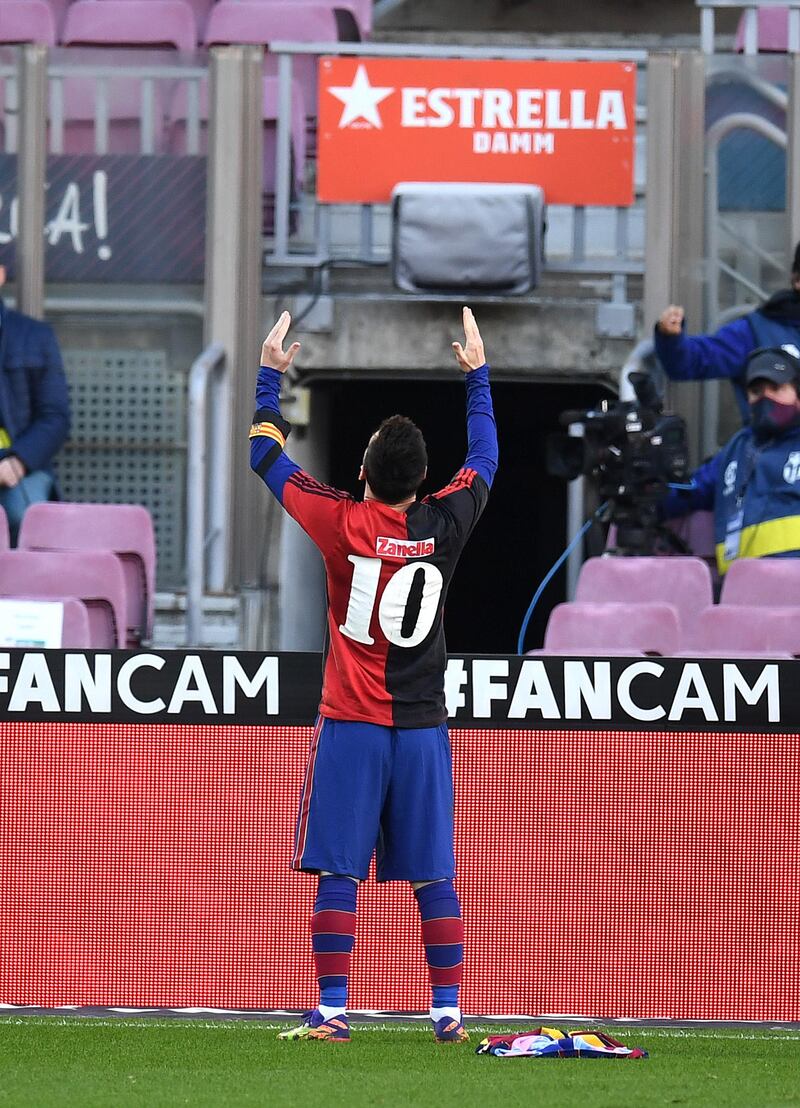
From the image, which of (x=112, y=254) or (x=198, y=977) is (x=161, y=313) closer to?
(x=112, y=254)

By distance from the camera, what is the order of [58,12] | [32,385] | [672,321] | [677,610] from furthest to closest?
1. [58,12]
2. [32,385]
3. [672,321]
4. [677,610]

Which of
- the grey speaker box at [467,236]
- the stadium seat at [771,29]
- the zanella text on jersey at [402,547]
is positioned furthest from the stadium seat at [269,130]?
the zanella text on jersey at [402,547]

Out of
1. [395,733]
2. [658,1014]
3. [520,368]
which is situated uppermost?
[520,368]

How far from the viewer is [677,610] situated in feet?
28.6

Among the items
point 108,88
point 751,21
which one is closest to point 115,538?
point 108,88

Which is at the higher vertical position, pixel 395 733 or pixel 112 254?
pixel 112 254

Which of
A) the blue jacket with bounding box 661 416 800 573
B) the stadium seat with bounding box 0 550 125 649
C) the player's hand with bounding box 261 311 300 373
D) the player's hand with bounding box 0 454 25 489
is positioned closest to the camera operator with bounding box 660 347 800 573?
the blue jacket with bounding box 661 416 800 573

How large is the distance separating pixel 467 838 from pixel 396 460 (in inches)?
61.4

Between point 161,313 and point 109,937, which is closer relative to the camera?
point 109,937

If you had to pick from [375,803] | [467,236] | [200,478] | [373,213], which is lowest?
[375,803]

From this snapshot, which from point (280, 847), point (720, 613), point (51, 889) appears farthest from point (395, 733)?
point (720, 613)

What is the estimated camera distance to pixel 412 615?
499cm

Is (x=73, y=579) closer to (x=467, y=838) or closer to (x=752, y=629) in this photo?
(x=752, y=629)

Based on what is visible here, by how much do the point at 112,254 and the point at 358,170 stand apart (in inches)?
52.1
